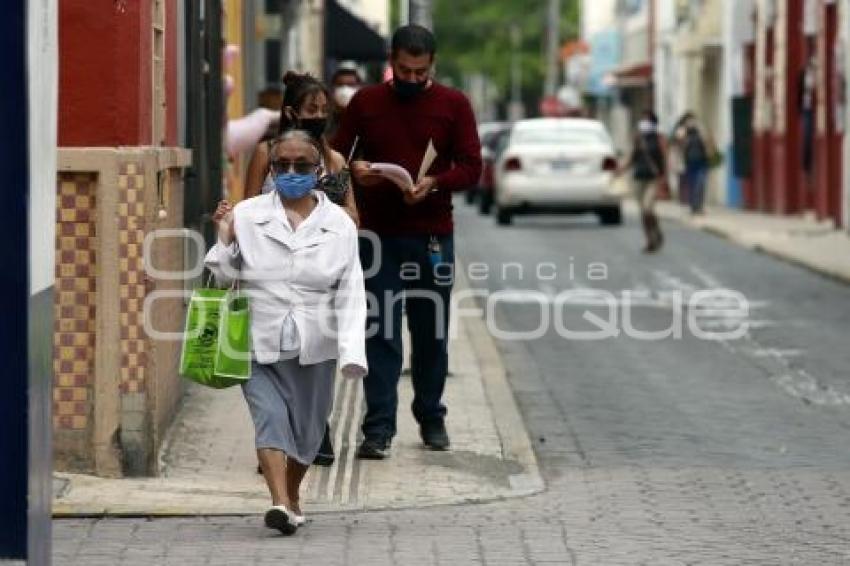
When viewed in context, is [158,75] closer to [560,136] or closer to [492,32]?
[560,136]

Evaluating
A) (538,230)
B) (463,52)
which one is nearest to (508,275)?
(538,230)

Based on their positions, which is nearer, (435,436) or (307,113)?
(307,113)

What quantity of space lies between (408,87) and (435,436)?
5.26 ft

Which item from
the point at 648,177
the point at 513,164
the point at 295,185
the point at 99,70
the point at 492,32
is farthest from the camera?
the point at 492,32

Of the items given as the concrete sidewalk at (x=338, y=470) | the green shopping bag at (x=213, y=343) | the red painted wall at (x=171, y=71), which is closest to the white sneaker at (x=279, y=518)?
the green shopping bag at (x=213, y=343)

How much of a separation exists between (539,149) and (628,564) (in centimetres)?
3042

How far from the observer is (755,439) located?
13.2 m

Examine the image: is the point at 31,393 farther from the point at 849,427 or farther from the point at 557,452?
the point at 849,427

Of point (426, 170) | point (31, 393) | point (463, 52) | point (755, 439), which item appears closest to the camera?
point (31, 393)

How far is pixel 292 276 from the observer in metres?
9.98

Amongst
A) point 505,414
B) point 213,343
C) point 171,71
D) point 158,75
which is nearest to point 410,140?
point 158,75

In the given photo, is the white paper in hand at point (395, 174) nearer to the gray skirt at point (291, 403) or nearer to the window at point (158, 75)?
the window at point (158, 75)

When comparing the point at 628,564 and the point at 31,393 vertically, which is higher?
the point at 31,393

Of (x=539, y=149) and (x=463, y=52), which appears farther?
(x=463, y=52)
